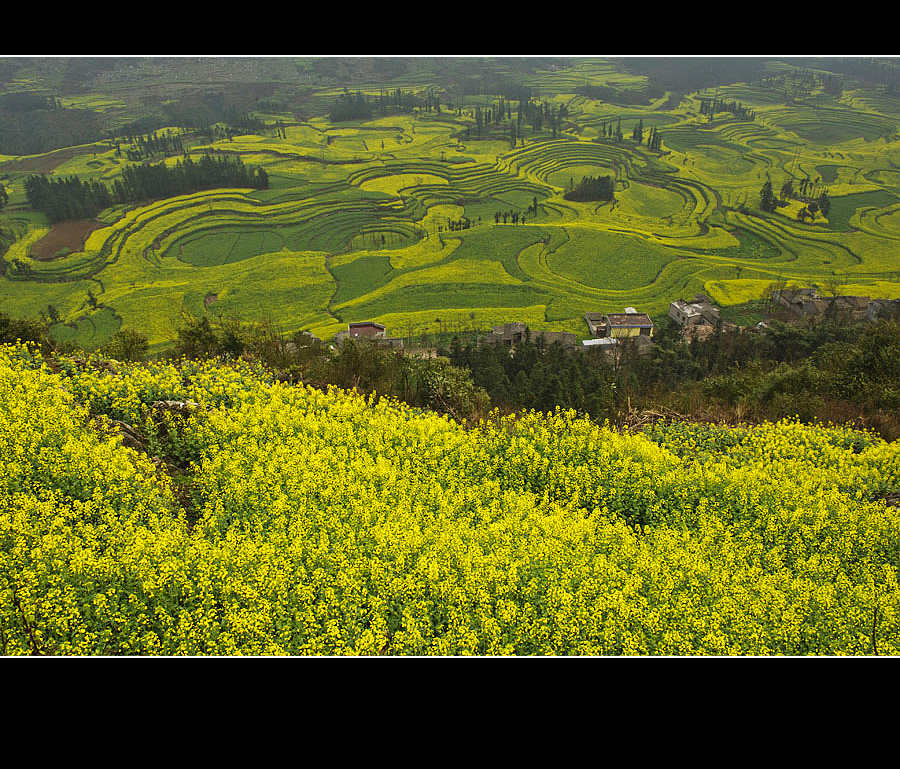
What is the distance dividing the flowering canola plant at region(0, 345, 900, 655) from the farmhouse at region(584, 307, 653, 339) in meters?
15.3

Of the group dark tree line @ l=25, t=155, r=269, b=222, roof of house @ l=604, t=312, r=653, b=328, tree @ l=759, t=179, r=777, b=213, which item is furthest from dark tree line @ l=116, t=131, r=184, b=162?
tree @ l=759, t=179, r=777, b=213

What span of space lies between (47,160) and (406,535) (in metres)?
43.8

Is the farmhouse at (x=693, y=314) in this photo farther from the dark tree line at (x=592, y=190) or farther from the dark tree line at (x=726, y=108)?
the dark tree line at (x=726, y=108)

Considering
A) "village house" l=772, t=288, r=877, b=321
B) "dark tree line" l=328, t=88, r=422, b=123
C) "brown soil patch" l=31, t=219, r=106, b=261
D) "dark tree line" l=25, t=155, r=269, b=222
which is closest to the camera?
"village house" l=772, t=288, r=877, b=321

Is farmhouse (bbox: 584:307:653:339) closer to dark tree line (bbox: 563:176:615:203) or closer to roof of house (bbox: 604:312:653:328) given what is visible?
roof of house (bbox: 604:312:653:328)

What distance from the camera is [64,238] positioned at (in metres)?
29.3

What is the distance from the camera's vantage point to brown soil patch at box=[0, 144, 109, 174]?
36.0m

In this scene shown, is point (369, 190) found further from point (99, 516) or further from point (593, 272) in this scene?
point (99, 516)

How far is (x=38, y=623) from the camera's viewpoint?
3.60m

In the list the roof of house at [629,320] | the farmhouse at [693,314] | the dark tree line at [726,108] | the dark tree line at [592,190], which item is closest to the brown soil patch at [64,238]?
the roof of house at [629,320]

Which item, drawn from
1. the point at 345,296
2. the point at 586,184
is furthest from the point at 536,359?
the point at 586,184

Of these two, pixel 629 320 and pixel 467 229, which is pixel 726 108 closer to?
pixel 467 229

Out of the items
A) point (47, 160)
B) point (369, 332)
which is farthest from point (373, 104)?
point (369, 332)

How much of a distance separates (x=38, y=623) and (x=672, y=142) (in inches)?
1881
